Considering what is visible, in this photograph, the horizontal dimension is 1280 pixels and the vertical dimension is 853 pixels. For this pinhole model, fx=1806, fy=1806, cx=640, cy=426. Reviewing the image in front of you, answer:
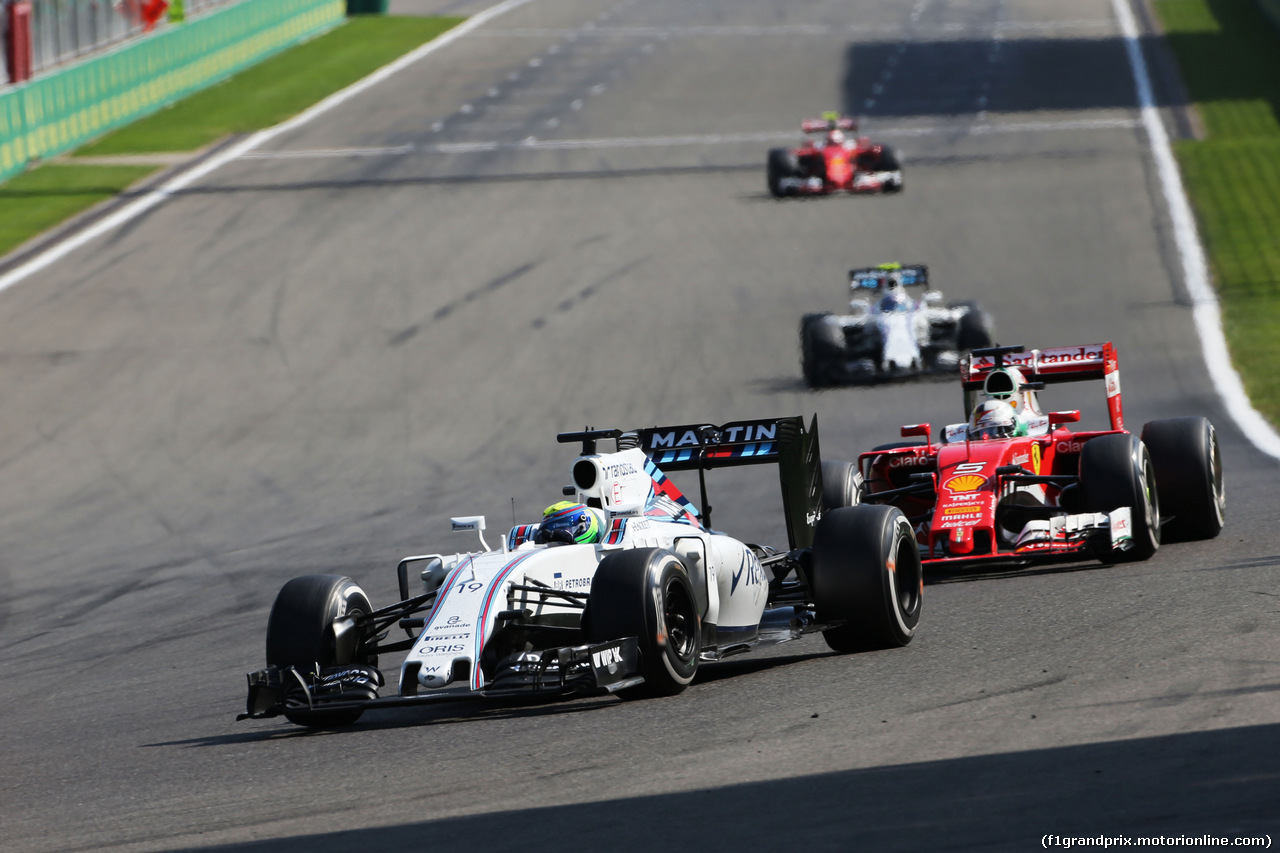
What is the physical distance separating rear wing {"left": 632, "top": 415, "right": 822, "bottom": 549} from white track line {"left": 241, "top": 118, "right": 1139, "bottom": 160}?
32657 mm

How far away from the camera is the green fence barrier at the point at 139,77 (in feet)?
132

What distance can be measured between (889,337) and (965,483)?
11.0m

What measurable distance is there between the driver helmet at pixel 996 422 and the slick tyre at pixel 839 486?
126 cm

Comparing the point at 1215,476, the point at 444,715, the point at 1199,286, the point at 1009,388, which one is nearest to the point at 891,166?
the point at 1199,286

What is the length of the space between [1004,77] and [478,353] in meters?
27.8

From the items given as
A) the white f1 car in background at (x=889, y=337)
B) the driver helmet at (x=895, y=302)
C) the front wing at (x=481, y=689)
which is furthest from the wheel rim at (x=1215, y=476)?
the driver helmet at (x=895, y=302)

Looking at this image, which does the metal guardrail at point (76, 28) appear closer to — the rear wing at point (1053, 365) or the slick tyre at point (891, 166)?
the slick tyre at point (891, 166)

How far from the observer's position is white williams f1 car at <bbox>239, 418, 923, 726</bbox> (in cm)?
991

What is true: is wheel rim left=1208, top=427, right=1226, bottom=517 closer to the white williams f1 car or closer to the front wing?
the white williams f1 car

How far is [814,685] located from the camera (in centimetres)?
1026

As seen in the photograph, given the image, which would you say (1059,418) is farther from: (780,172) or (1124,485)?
(780,172)

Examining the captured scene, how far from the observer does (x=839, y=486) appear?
1466 cm

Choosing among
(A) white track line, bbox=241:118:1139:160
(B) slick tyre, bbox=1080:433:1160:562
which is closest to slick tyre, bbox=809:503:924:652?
(B) slick tyre, bbox=1080:433:1160:562

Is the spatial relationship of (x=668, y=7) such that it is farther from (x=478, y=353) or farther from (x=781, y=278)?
(x=478, y=353)
